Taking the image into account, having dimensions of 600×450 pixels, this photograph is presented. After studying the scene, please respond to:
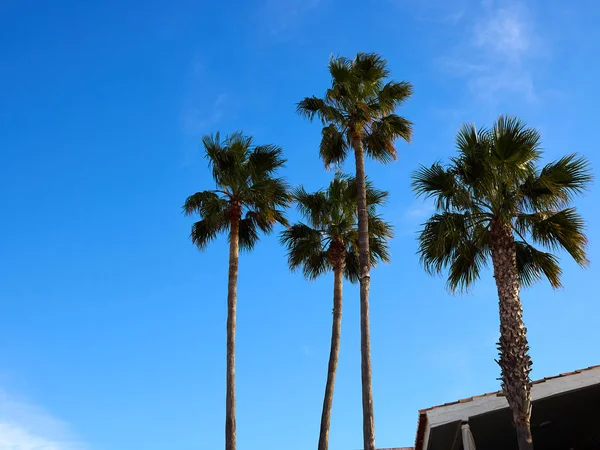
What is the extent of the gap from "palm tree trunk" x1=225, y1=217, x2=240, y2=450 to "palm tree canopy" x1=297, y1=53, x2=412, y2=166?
14.6ft

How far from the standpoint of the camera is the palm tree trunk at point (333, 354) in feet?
74.4

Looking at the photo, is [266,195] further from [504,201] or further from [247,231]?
[504,201]

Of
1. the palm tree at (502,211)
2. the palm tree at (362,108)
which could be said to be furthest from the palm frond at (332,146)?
the palm tree at (502,211)

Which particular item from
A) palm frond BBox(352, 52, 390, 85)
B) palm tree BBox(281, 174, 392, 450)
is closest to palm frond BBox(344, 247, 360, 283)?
palm tree BBox(281, 174, 392, 450)

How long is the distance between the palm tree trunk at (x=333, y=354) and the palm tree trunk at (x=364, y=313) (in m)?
5.12

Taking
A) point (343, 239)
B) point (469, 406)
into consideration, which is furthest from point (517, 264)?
point (343, 239)

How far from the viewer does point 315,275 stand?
25.8m

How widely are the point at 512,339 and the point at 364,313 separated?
15.6 ft

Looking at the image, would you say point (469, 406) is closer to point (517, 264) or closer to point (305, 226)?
point (517, 264)

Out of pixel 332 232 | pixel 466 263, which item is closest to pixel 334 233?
pixel 332 232

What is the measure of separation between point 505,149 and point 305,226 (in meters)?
10.6

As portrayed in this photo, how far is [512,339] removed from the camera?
14.9 m

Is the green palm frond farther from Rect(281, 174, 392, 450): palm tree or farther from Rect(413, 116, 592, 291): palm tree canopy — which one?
Rect(281, 174, 392, 450): palm tree

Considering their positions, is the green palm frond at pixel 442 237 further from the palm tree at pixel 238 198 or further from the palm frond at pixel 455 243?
the palm tree at pixel 238 198
